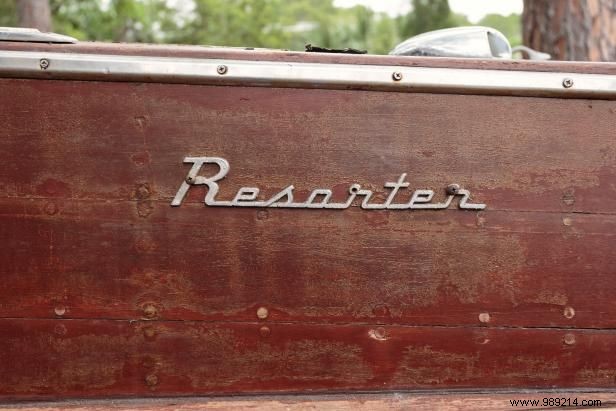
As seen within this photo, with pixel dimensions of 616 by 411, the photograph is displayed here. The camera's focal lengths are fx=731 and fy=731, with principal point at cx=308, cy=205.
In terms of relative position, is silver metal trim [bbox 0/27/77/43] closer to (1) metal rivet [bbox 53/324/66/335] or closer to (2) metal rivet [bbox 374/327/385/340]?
(1) metal rivet [bbox 53/324/66/335]

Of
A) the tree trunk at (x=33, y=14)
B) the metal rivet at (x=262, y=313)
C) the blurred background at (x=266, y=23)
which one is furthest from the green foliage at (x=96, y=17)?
the metal rivet at (x=262, y=313)

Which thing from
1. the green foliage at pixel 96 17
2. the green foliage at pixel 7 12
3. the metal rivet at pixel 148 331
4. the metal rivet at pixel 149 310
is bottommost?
the metal rivet at pixel 148 331

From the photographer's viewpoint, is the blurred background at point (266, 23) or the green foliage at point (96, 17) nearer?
the blurred background at point (266, 23)

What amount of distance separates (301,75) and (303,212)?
34cm

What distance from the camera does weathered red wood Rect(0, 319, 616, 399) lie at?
1.80 m

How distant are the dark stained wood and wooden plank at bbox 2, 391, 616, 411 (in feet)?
2.74

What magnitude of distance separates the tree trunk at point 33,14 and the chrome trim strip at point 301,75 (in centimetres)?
450

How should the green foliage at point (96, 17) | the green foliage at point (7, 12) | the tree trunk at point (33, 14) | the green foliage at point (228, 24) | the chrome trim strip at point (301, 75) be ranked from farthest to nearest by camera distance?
the green foliage at point (7, 12), the green foliage at point (228, 24), the green foliage at point (96, 17), the tree trunk at point (33, 14), the chrome trim strip at point (301, 75)

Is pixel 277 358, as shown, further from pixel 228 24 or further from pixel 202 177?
pixel 228 24

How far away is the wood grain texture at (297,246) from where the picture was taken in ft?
5.81

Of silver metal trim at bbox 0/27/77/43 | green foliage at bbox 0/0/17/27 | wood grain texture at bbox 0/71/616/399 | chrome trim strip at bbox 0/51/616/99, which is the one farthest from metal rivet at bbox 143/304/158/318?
green foliage at bbox 0/0/17/27

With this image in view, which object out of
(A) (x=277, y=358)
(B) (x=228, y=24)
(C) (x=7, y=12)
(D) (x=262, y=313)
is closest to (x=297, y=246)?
(D) (x=262, y=313)

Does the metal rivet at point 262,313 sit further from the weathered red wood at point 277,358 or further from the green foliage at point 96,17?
the green foliage at point 96,17

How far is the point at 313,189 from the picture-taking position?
1.81m
